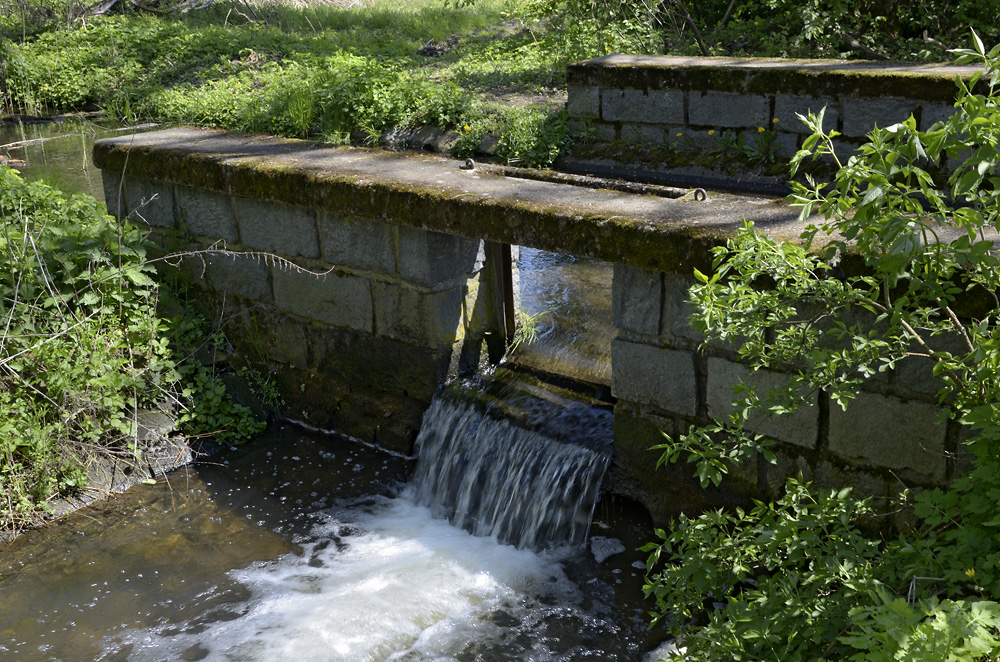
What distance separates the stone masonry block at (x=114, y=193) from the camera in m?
5.93

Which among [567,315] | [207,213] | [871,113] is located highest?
[871,113]

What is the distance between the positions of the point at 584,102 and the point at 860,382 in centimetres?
491

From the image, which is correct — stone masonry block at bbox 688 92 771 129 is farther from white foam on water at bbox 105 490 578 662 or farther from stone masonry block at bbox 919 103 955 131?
white foam on water at bbox 105 490 578 662

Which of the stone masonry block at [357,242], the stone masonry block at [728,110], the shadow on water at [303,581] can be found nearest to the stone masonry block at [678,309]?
the shadow on water at [303,581]

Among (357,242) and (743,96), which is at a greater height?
(743,96)

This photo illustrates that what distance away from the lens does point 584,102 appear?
7320 mm

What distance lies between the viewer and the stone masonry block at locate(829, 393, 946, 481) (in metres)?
3.35

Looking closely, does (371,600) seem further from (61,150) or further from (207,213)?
(61,150)

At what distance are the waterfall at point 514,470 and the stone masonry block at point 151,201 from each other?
7.13 feet

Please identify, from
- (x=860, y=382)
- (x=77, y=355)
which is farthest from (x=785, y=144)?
(x=77, y=355)

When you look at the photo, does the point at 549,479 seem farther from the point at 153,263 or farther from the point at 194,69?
the point at 194,69

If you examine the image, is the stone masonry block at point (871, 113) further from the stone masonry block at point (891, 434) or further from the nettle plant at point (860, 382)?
the nettle plant at point (860, 382)

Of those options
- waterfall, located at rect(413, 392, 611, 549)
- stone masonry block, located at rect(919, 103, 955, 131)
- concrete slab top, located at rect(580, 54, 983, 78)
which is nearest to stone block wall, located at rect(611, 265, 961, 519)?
waterfall, located at rect(413, 392, 611, 549)

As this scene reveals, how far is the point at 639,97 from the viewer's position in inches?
279
